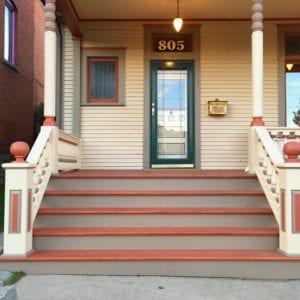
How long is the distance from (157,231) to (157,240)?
3.7 inches

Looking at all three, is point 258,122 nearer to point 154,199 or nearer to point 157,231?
point 154,199

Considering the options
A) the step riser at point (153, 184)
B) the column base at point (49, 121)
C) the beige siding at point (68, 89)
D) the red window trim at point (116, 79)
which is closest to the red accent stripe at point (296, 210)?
the step riser at point (153, 184)

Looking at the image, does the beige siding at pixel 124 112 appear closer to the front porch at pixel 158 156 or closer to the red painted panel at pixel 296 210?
the front porch at pixel 158 156

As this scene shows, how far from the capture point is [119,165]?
24.2 ft

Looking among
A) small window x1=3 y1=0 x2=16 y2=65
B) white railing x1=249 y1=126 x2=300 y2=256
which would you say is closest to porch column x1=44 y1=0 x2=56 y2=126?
white railing x1=249 y1=126 x2=300 y2=256

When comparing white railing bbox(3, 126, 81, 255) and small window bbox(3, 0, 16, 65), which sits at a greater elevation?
small window bbox(3, 0, 16, 65)

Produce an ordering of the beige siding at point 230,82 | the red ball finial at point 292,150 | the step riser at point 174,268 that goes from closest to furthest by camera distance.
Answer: the step riser at point 174,268
the red ball finial at point 292,150
the beige siding at point 230,82

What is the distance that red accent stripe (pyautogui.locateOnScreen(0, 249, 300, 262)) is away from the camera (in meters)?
4.11

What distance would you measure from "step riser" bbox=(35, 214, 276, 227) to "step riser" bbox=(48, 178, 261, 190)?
0.58 meters

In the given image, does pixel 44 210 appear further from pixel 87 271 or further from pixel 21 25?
pixel 21 25

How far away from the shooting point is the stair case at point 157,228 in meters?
4.12

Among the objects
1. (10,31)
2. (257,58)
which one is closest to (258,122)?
(257,58)

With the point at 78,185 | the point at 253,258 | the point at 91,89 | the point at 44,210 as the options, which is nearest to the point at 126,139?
the point at 91,89

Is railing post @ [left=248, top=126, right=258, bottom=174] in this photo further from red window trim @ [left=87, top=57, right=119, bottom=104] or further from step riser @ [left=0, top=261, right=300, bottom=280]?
red window trim @ [left=87, top=57, right=119, bottom=104]
